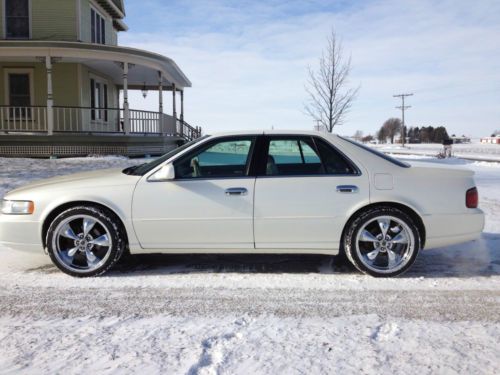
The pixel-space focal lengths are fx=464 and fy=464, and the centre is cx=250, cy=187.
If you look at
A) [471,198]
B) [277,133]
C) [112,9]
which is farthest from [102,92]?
[471,198]

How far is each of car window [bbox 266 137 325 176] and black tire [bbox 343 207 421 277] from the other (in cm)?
65

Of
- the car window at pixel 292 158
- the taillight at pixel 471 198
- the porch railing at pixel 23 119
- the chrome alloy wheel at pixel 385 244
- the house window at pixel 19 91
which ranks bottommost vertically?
the chrome alloy wheel at pixel 385 244

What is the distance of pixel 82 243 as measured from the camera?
186 inches

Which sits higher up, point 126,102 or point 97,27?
point 97,27

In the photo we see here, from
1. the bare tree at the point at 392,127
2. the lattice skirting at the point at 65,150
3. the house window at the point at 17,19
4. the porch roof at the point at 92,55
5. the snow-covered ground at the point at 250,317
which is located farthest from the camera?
the bare tree at the point at 392,127

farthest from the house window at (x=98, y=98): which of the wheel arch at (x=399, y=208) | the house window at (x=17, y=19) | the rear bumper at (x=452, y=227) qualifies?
the rear bumper at (x=452, y=227)

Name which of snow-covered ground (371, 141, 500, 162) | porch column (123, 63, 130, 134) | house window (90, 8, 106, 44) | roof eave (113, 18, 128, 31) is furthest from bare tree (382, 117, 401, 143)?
porch column (123, 63, 130, 134)

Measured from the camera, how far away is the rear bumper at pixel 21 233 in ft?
15.3

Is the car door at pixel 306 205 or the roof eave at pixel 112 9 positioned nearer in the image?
the car door at pixel 306 205

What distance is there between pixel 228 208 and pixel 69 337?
1.92m

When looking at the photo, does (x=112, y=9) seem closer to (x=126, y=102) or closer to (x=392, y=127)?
(x=126, y=102)

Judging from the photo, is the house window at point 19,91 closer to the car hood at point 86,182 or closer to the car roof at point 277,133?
the car hood at point 86,182

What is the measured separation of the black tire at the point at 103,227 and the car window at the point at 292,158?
1.65m

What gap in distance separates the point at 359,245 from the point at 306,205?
696mm
